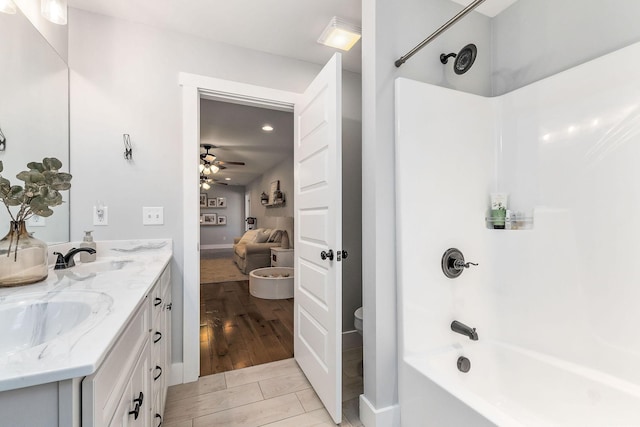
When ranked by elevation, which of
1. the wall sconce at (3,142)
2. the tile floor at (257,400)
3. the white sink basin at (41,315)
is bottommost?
the tile floor at (257,400)

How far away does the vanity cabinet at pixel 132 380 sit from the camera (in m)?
0.57

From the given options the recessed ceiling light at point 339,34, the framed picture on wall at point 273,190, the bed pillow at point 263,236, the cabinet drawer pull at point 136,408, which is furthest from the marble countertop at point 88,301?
the framed picture on wall at point 273,190

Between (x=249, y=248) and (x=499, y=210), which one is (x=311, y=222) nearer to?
(x=499, y=210)

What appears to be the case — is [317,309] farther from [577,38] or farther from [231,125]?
[231,125]

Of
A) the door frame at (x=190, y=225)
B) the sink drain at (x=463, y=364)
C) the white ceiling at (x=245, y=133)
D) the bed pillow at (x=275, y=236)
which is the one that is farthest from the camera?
the bed pillow at (x=275, y=236)

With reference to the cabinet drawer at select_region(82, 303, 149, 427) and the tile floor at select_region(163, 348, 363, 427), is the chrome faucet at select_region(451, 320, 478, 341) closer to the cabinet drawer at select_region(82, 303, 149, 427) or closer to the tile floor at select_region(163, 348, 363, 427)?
the tile floor at select_region(163, 348, 363, 427)

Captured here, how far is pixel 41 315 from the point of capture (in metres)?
0.86

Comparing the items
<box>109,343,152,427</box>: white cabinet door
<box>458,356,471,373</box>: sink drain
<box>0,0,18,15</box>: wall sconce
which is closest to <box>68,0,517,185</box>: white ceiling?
<box>0,0,18,15</box>: wall sconce

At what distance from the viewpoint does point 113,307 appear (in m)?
0.80

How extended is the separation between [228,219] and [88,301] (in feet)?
31.0

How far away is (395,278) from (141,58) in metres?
2.16

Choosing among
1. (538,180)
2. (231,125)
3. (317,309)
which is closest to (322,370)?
(317,309)

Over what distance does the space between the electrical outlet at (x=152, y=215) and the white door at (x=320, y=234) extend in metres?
0.94

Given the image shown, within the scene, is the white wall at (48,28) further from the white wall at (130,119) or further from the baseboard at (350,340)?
the baseboard at (350,340)
